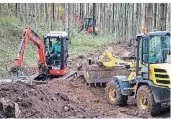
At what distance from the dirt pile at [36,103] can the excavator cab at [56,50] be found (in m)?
4.12

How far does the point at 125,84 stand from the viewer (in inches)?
451

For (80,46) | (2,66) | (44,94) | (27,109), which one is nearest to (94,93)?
(44,94)

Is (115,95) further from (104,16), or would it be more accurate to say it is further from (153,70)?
(104,16)

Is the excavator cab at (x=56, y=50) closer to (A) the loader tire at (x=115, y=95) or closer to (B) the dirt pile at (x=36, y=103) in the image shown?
(A) the loader tire at (x=115, y=95)

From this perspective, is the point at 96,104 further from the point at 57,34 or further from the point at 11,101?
the point at 57,34

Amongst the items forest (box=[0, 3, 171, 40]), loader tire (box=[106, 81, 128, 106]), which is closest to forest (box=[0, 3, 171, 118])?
loader tire (box=[106, 81, 128, 106])

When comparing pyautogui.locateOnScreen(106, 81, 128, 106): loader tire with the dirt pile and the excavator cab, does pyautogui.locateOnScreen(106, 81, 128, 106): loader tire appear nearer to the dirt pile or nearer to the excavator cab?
the dirt pile

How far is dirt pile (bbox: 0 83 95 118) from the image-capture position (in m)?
8.91

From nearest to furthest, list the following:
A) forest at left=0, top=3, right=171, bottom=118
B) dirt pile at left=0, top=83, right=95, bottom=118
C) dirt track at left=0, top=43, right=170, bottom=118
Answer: dirt pile at left=0, top=83, right=95, bottom=118 < dirt track at left=0, top=43, right=170, bottom=118 < forest at left=0, top=3, right=171, bottom=118

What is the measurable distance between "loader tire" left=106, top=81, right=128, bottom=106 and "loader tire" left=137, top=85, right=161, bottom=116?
1023 mm

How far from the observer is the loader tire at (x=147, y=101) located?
987 centimetres

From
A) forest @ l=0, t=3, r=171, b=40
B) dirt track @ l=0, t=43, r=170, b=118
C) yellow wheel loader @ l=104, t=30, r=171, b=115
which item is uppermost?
forest @ l=0, t=3, r=171, b=40

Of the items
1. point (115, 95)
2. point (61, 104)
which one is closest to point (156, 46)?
point (115, 95)

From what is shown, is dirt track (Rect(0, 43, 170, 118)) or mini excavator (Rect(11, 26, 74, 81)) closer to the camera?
dirt track (Rect(0, 43, 170, 118))
